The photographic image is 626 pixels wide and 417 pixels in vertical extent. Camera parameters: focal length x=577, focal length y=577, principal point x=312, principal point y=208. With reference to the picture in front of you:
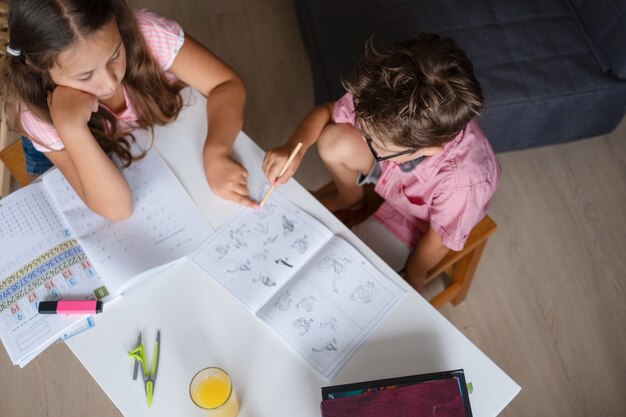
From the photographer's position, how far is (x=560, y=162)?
1891 millimetres

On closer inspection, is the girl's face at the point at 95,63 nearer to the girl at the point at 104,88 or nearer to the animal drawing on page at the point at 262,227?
the girl at the point at 104,88

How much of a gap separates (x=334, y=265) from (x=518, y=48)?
99 centimetres

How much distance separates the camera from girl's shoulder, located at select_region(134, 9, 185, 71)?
1210mm

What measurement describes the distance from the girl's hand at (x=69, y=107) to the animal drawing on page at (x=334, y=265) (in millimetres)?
516

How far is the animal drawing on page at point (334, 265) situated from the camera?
3.32ft

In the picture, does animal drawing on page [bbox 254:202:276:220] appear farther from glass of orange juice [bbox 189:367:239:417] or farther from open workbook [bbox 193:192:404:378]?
glass of orange juice [bbox 189:367:239:417]

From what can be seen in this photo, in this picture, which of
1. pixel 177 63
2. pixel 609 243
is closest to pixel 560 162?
pixel 609 243

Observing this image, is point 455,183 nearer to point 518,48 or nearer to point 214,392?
point 214,392

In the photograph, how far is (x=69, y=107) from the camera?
1.07 meters

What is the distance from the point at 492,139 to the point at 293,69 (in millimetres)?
779

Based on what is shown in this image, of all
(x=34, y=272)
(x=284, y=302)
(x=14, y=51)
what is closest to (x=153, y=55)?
(x=14, y=51)

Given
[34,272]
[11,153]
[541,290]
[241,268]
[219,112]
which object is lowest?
[541,290]

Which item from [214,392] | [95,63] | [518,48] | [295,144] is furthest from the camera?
[518,48]

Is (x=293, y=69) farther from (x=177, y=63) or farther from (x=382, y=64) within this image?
(x=382, y=64)
